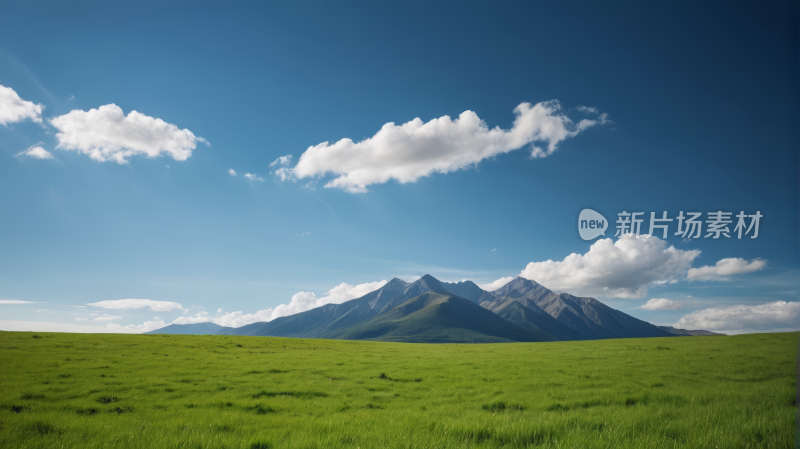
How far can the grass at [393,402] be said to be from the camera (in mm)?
8281

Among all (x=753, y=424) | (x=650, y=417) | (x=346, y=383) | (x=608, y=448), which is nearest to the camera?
(x=608, y=448)

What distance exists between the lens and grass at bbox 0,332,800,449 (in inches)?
326

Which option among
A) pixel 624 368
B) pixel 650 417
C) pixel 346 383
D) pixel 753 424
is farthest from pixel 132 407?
pixel 624 368

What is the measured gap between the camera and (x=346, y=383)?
23406mm

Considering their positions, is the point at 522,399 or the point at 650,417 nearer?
the point at 650,417

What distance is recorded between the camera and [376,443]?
25.7 feet

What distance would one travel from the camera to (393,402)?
18.0 meters

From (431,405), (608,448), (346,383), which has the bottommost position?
(346,383)

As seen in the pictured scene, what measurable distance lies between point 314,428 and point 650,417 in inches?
371

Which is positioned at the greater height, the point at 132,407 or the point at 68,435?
the point at 68,435

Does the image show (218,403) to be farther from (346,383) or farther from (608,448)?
(608,448)

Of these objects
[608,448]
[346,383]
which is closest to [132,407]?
[346,383]

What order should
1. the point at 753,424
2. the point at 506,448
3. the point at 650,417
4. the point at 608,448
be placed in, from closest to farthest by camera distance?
the point at 608,448 → the point at 506,448 → the point at 753,424 → the point at 650,417

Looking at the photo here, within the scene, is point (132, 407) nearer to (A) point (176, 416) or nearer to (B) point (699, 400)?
(A) point (176, 416)
